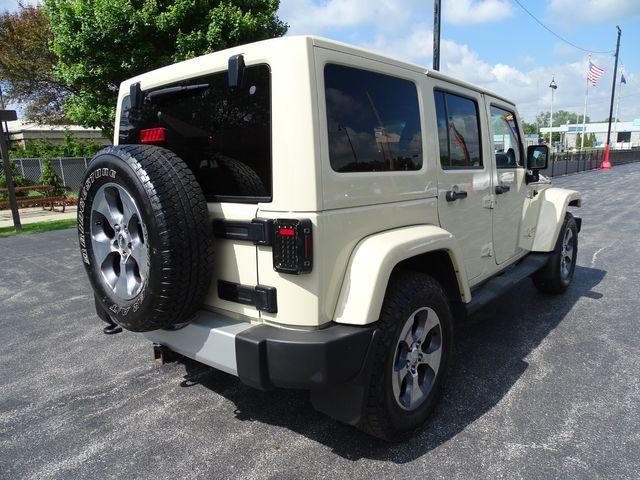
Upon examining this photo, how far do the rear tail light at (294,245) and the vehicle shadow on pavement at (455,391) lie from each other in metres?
1.12

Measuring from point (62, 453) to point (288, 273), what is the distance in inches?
66.4

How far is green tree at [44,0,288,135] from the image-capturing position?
26.7ft

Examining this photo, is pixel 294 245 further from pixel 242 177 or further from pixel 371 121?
pixel 371 121

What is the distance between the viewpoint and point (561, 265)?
4.89 metres

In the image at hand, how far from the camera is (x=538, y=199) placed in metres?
4.60

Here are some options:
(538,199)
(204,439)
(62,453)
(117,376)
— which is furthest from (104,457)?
(538,199)

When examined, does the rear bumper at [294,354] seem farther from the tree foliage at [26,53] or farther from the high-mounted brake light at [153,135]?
the tree foliage at [26,53]

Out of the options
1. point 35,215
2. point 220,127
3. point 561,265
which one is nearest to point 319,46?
point 220,127

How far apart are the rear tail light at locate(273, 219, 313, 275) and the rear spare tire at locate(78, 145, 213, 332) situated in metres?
0.41

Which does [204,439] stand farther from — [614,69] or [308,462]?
[614,69]

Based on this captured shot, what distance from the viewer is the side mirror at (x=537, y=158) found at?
14.4ft

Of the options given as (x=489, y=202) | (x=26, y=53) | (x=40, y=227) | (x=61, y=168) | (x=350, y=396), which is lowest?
(x=40, y=227)

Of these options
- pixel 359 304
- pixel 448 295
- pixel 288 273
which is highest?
pixel 288 273

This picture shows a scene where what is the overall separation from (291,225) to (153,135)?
123 centimetres
